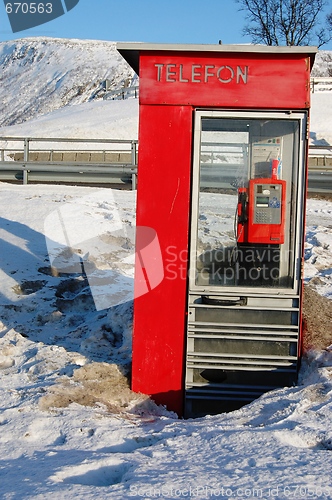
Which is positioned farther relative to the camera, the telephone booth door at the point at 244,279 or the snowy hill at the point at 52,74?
the snowy hill at the point at 52,74

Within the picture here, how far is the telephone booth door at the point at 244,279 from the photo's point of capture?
20.2ft

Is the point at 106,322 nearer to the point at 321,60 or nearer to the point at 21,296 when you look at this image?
the point at 21,296

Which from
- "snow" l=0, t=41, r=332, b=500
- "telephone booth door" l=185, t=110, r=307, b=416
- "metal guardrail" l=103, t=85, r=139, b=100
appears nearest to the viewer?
"snow" l=0, t=41, r=332, b=500

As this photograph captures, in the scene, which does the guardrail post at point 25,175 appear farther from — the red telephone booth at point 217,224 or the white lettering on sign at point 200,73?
the white lettering on sign at point 200,73

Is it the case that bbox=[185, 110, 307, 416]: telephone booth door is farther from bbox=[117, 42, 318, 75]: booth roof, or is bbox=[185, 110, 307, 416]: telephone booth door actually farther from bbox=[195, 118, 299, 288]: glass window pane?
bbox=[117, 42, 318, 75]: booth roof

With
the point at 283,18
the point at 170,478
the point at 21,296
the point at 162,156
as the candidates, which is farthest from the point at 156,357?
the point at 283,18

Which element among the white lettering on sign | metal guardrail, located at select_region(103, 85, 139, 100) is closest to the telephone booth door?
the white lettering on sign

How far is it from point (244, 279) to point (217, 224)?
554 millimetres

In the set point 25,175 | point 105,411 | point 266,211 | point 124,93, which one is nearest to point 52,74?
point 124,93

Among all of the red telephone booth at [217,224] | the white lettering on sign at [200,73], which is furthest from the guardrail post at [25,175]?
the white lettering on sign at [200,73]

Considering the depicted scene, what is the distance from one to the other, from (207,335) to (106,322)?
6.68 ft

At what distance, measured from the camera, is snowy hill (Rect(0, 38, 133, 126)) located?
56.4 metres

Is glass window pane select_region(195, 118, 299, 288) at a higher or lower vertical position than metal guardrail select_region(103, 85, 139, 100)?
lower

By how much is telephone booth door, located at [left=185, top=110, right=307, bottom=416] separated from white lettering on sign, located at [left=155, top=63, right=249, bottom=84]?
1.12ft
